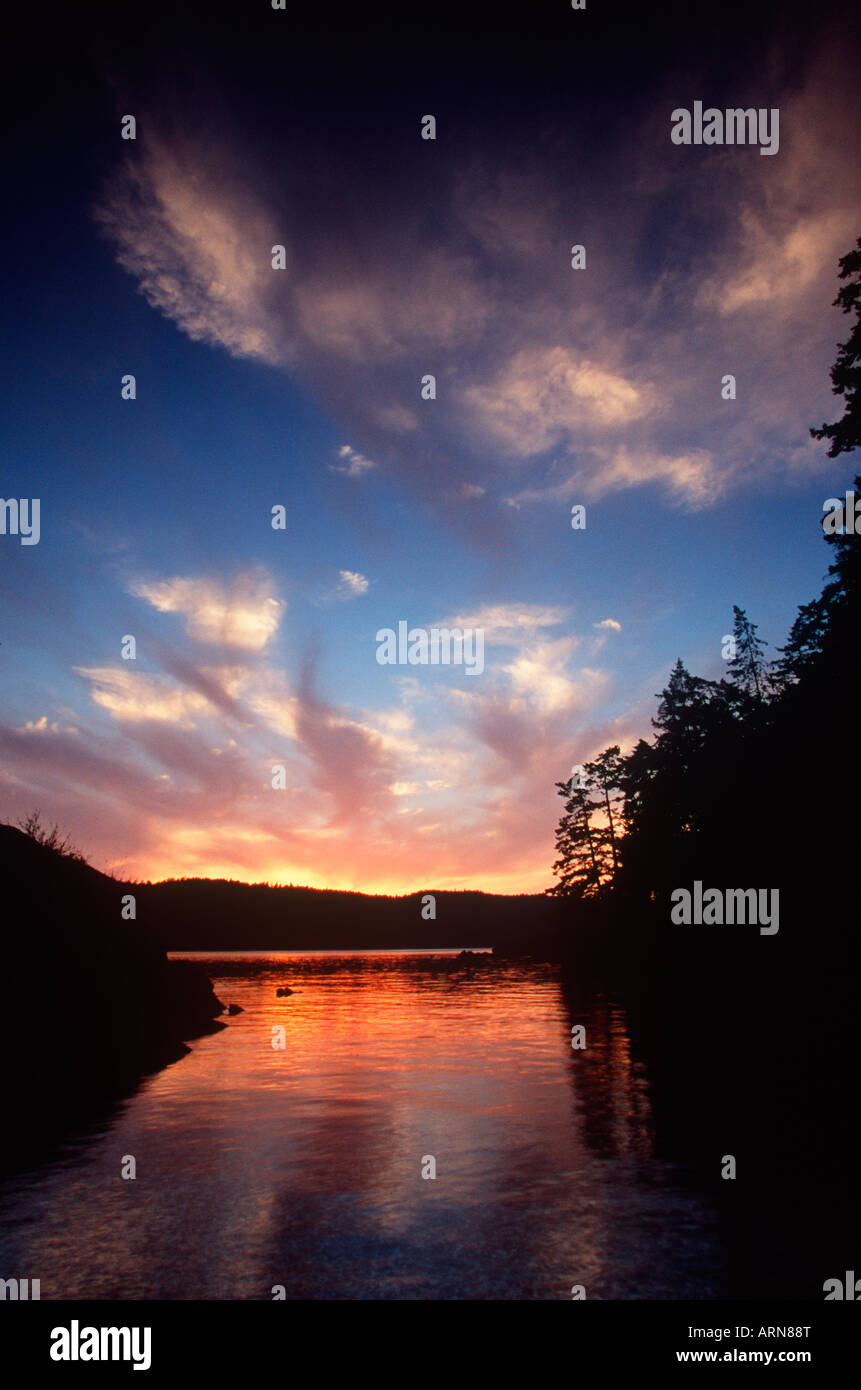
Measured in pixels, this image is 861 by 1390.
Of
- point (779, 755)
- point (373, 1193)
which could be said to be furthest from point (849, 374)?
point (373, 1193)

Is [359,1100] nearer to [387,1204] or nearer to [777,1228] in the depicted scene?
[387,1204]

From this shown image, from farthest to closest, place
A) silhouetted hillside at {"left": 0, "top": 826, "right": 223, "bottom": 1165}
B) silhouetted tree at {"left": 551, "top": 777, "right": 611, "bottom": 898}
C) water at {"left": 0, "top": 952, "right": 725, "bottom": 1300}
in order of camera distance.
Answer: silhouetted tree at {"left": 551, "top": 777, "right": 611, "bottom": 898} < silhouetted hillside at {"left": 0, "top": 826, "right": 223, "bottom": 1165} < water at {"left": 0, "top": 952, "right": 725, "bottom": 1300}

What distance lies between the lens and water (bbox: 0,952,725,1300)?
24.5ft

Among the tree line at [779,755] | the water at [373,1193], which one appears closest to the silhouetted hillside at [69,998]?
the water at [373,1193]

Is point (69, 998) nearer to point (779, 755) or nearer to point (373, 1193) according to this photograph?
point (373, 1193)

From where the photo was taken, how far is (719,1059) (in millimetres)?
20453

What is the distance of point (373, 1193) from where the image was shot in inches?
397

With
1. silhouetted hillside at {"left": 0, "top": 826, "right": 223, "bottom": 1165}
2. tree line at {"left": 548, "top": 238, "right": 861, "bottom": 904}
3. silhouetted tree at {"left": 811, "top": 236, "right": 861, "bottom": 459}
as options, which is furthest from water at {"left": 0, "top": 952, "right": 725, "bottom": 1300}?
silhouetted tree at {"left": 811, "top": 236, "right": 861, "bottom": 459}

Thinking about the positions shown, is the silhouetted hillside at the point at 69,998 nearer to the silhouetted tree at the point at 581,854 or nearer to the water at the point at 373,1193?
the water at the point at 373,1193

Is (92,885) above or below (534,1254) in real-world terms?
above

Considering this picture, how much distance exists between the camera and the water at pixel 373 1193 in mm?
7453

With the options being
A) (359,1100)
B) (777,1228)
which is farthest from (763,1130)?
(359,1100)

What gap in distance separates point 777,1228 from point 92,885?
23.2 m

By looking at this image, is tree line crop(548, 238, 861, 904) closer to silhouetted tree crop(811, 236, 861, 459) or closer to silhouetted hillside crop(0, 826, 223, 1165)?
silhouetted tree crop(811, 236, 861, 459)
